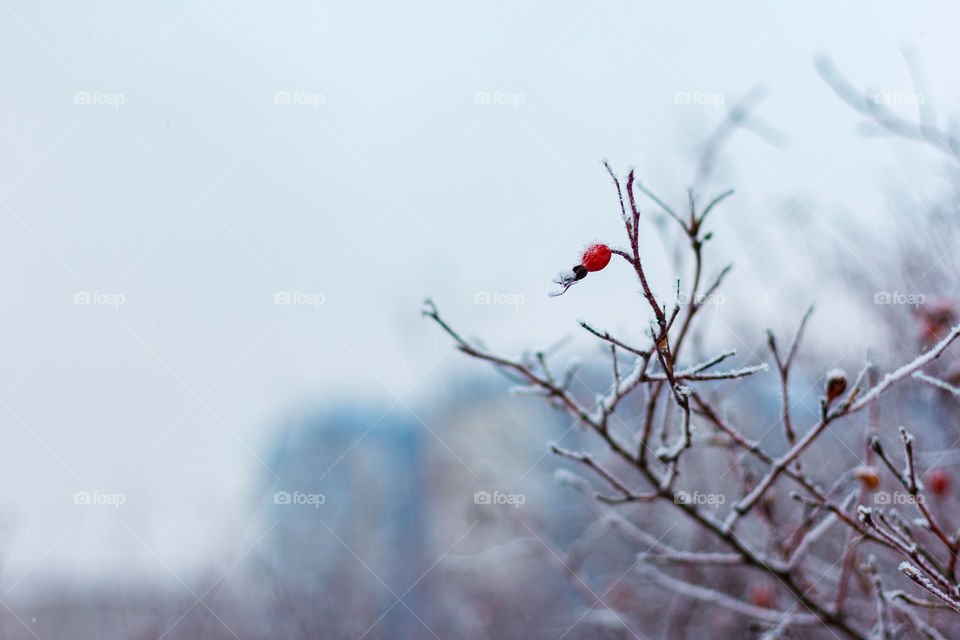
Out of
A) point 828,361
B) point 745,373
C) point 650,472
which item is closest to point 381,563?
point 828,361

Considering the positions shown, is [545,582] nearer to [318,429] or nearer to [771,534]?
[318,429]

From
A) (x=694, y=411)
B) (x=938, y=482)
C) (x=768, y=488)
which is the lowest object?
(x=938, y=482)

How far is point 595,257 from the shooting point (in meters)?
1.44

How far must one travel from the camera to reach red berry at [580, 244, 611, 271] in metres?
1.44

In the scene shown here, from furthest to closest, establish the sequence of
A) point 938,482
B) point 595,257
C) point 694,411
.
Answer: point 938,482, point 694,411, point 595,257

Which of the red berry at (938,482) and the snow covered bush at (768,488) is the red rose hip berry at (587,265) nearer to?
the snow covered bush at (768,488)

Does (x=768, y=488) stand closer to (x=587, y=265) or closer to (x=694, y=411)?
(x=694, y=411)

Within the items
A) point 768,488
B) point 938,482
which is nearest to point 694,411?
point 768,488

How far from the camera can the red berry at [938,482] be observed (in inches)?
90.5

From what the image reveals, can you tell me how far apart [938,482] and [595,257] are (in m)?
1.72

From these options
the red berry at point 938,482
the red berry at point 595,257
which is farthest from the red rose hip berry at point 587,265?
the red berry at point 938,482

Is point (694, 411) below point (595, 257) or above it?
below

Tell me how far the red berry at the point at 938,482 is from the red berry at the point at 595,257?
169 centimetres

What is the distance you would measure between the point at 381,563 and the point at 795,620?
13.9 ft
